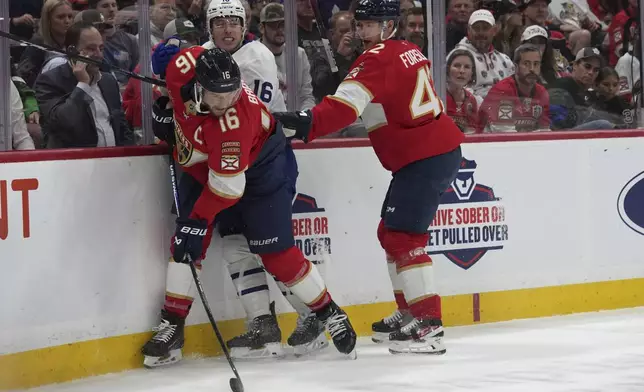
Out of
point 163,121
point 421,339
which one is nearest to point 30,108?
point 163,121

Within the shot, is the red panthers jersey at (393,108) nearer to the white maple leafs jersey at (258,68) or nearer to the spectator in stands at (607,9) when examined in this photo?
the white maple leafs jersey at (258,68)

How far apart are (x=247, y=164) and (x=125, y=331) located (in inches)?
30.3

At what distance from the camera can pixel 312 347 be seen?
15.3ft

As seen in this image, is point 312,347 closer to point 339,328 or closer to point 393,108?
point 339,328

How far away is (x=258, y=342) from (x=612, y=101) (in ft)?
7.64

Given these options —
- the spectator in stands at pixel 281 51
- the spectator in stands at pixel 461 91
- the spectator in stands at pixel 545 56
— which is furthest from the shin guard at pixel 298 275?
the spectator in stands at pixel 545 56

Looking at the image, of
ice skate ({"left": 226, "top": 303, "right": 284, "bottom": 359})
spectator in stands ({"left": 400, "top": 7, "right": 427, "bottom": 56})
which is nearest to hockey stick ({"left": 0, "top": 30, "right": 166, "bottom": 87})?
ice skate ({"left": 226, "top": 303, "right": 284, "bottom": 359})

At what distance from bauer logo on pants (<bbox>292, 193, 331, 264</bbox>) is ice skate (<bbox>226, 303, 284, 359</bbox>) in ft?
1.34

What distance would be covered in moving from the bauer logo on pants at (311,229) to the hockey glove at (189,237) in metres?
0.75

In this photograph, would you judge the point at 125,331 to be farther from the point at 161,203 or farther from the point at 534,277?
the point at 534,277

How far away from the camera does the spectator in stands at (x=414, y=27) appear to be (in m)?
5.29

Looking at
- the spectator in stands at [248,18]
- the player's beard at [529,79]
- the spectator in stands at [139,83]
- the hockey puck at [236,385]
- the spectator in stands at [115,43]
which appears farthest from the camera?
the player's beard at [529,79]

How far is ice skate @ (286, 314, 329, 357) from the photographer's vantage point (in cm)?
463

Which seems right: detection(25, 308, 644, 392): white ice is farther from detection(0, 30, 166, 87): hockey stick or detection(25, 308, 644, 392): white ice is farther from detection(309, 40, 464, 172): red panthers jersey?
detection(0, 30, 166, 87): hockey stick
